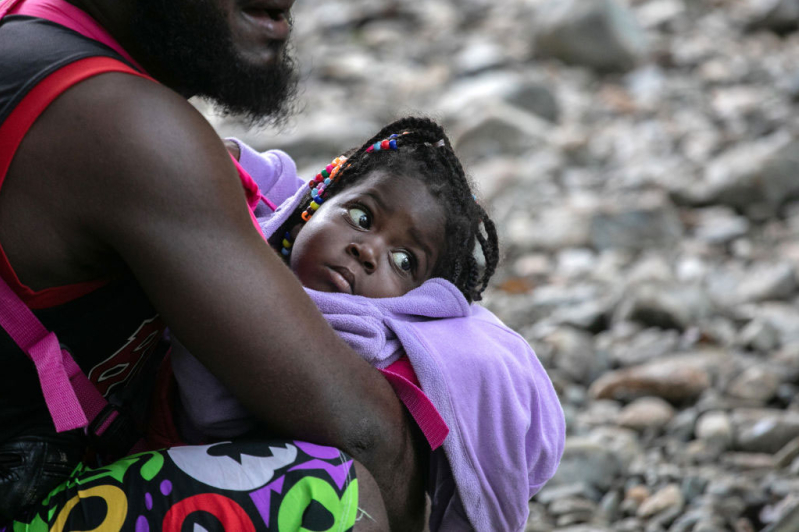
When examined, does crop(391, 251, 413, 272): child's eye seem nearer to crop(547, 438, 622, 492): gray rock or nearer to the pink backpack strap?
the pink backpack strap

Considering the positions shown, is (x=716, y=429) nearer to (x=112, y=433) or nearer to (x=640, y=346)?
(x=640, y=346)

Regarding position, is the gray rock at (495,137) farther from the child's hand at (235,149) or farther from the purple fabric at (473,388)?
the purple fabric at (473,388)

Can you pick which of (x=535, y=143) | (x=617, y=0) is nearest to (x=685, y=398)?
(x=535, y=143)

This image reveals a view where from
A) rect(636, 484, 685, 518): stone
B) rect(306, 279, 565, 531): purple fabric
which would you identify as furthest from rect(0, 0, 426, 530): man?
rect(636, 484, 685, 518): stone

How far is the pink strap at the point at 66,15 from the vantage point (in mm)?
1653

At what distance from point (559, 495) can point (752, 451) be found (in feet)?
2.29

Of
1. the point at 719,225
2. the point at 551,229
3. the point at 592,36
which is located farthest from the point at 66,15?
the point at 592,36

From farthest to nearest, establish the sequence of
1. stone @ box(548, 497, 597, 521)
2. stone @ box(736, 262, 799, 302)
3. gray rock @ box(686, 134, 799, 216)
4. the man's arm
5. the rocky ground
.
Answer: gray rock @ box(686, 134, 799, 216) < stone @ box(736, 262, 799, 302) < the rocky ground < stone @ box(548, 497, 597, 521) < the man's arm

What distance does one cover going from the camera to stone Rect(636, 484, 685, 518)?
118 inches

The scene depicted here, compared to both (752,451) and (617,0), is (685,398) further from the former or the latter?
(617,0)

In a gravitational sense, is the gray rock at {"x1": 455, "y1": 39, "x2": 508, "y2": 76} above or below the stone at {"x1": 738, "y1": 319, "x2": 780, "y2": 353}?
above

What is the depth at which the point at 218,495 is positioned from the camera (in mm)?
1707

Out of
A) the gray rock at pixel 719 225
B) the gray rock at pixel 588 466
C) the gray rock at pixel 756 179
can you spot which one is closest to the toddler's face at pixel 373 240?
the gray rock at pixel 588 466

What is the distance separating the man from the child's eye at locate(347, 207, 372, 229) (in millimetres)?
414
